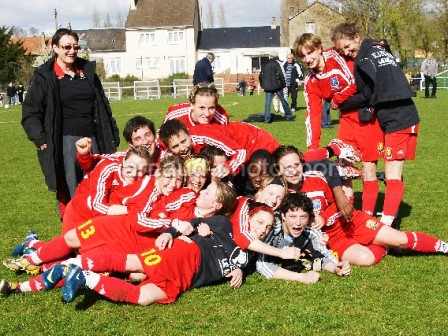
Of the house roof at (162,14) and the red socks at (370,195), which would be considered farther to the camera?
the house roof at (162,14)

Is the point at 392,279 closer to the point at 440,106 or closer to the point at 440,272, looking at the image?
the point at 440,272

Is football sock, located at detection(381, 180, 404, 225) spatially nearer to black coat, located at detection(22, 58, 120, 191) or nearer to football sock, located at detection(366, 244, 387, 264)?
football sock, located at detection(366, 244, 387, 264)

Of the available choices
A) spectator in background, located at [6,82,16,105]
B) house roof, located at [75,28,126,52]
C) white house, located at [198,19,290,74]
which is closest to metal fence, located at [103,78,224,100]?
spectator in background, located at [6,82,16,105]

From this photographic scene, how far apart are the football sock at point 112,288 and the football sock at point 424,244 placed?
258cm

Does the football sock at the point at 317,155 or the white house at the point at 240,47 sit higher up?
the white house at the point at 240,47

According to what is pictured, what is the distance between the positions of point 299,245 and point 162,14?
67566mm

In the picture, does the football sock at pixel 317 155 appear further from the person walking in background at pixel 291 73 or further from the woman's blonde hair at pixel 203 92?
the person walking in background at pixel 291 73

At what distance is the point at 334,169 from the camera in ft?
19.2

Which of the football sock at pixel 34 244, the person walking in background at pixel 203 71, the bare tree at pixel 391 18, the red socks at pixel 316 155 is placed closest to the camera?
the football sock at pixel 34 244

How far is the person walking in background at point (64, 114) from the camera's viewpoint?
21.0 ft

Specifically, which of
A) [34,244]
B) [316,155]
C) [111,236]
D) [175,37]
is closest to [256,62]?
[175,37]

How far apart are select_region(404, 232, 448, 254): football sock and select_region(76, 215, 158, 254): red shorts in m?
2.36

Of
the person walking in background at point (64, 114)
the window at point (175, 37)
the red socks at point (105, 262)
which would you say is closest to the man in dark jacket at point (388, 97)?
the person walking in background at point (64, 114)

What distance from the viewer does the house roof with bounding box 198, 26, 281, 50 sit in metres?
69.8
